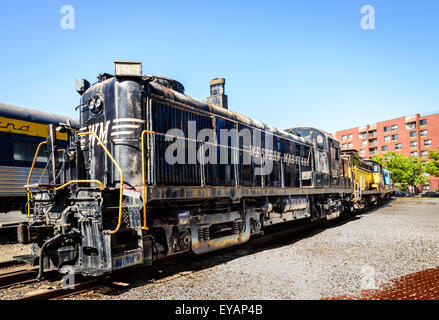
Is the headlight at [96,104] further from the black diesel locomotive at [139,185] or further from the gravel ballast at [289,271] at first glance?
the gravel ballast at [289,271]

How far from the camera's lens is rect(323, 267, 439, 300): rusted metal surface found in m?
4.38

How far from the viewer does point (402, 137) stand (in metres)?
63.2

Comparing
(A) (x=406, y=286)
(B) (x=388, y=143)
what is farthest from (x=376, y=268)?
(B) (x=388, y=143)

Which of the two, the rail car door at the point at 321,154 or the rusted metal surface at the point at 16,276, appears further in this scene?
the rail car door at the point at 321,154

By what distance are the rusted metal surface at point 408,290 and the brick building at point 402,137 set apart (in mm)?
58328

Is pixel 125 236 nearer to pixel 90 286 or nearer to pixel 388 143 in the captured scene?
pixel 90 286

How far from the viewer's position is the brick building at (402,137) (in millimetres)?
59125

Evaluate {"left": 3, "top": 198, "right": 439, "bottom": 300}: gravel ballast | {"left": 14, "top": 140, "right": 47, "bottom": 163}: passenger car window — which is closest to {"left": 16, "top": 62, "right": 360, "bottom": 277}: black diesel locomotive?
{"left": 3, "top": 198, "right": 439, "bottom": 300}: gravel ballast

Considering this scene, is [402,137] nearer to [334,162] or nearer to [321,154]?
[334,162]

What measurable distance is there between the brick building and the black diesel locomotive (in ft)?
192

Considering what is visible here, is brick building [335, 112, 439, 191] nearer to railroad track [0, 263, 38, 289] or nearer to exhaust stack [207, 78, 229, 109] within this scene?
exhaust stack [207, 78, 229, 109]

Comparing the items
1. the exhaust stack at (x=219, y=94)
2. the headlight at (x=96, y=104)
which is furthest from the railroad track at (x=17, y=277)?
the exhaust stack at (x=219, y=94)

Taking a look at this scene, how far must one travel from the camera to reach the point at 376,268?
5961mm

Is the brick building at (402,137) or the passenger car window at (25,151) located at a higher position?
the brick building at (402,137)
